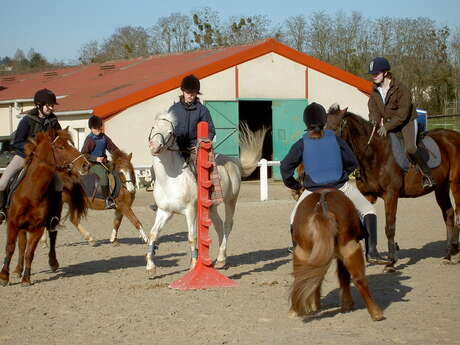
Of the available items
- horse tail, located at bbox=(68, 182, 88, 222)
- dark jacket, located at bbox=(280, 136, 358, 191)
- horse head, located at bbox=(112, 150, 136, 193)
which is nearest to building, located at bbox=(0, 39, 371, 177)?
horse head, located at bbox=(112, 150, 136, 193)

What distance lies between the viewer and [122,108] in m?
24.3

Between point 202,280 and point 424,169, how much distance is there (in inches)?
148

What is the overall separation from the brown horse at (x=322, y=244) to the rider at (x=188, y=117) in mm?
3004

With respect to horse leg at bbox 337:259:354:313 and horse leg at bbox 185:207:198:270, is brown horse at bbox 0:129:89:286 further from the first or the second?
horse leg at bbox 337:259:354:313

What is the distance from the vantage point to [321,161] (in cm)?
706

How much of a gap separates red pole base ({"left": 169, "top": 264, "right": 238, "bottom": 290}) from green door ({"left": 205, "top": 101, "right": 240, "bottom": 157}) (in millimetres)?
17193

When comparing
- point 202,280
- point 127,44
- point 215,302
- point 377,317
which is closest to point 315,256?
point 377,317

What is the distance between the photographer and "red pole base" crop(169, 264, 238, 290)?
28.8 feet

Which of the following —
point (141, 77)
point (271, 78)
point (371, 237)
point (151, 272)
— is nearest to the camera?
point (371, 237)

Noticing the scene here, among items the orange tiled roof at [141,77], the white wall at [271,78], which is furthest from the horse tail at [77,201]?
the white wall at [271,78]

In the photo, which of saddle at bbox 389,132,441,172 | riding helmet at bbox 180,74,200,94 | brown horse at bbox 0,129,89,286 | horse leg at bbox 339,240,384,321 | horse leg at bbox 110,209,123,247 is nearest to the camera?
horse leg at bbox 339,240,384,321

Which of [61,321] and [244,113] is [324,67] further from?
[61,321]

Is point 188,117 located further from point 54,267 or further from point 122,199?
point 122,199

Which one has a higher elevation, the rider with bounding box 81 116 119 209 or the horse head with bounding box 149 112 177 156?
the horse head with bounding box 149 112 177 156
